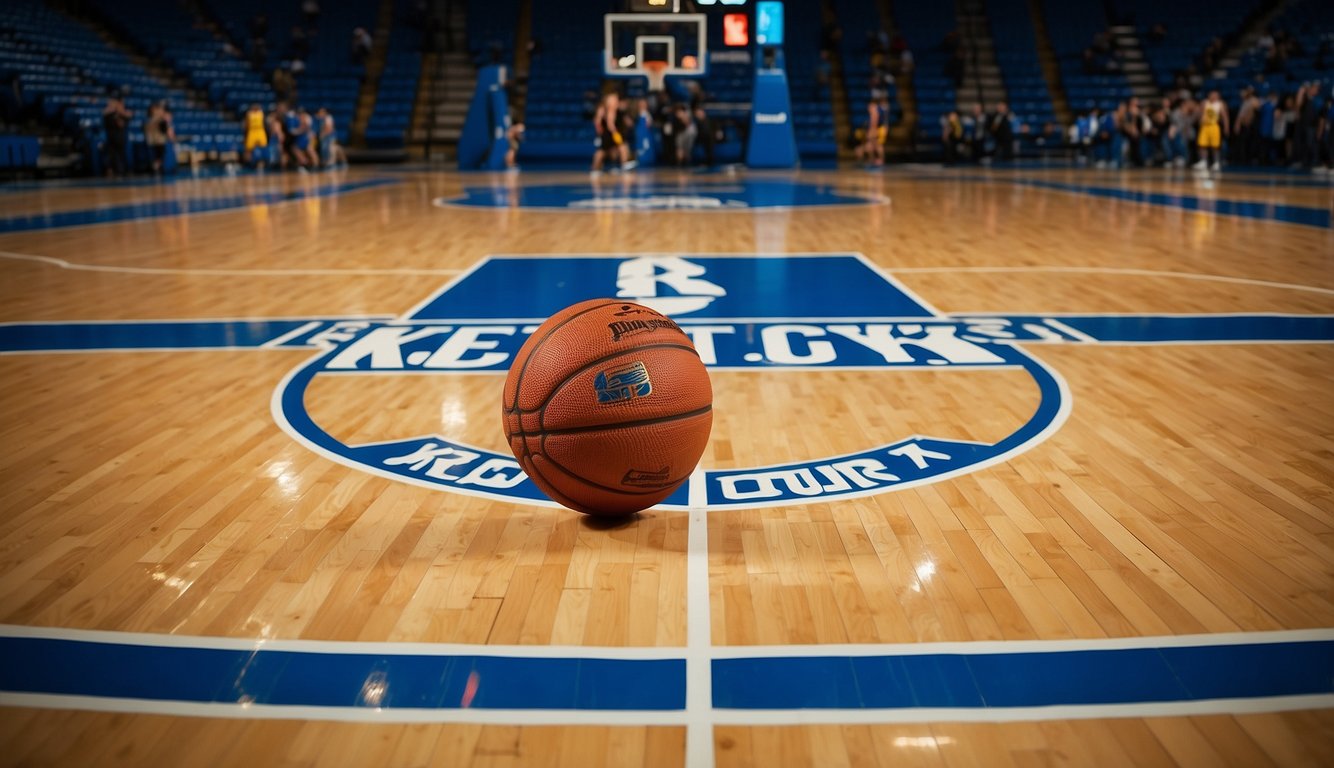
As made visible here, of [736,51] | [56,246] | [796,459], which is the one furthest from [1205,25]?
[796,459]

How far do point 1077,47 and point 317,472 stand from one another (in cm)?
3311

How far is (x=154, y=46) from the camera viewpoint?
29094 millimetres

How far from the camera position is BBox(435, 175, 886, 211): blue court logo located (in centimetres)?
1482

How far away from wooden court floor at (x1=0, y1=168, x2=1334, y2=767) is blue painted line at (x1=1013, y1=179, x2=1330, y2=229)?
6339 millimetres

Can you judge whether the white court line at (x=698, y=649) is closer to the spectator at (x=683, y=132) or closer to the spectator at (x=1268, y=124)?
the spectator at (x=683, y=132)

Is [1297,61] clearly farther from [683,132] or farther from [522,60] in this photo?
[522,60]

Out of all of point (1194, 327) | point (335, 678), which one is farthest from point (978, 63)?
point (335, 678)

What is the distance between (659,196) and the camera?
16469 mm

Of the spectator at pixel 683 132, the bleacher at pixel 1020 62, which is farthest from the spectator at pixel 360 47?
the bleacher at pixel 1020 62

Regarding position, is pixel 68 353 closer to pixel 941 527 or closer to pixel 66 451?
pixel 66 451

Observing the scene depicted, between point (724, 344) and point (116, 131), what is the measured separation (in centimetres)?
1990

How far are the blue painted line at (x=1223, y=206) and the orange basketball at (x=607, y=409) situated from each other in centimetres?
1061

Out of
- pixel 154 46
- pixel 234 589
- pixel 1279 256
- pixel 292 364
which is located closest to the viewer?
pixel 234 589

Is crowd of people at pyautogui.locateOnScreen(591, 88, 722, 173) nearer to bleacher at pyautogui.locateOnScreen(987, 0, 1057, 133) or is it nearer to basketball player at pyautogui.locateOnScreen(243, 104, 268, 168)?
basketball player at pyautogui.locateOnScreen(243, 104, 268, 168)
